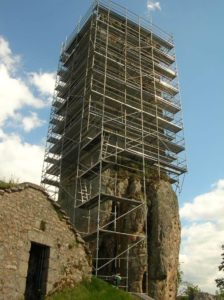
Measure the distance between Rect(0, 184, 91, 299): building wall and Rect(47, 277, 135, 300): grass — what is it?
11.9 inches

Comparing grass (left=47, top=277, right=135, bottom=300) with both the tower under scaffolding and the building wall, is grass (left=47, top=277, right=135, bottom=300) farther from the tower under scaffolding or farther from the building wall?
the tower under scaffolding

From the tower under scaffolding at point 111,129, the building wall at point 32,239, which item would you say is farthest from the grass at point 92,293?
the tower under scaffolding at point 111,129

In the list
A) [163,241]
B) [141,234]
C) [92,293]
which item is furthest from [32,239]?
[163,241]

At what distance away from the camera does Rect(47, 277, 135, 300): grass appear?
13.6 m

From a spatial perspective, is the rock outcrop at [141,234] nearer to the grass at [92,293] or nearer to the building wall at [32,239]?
the grass at [92,293]

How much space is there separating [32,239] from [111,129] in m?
13.9

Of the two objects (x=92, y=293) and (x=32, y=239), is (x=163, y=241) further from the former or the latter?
(x=32, y=239)

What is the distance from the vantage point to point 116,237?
23484 mm

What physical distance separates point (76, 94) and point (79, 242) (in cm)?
1608

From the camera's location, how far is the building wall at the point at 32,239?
12.6 meters

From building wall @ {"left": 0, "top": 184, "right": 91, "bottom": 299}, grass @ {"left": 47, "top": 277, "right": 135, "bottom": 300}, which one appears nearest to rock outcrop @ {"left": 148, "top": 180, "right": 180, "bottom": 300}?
grass @ {"left": 47, "top": 277, "right": 135, "bottom": 300}

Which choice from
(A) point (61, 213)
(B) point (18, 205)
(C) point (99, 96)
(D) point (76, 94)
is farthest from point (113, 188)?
(B) point (18, 205)

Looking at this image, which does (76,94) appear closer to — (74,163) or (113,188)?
(74,163)

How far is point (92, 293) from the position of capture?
1431 centimetres
